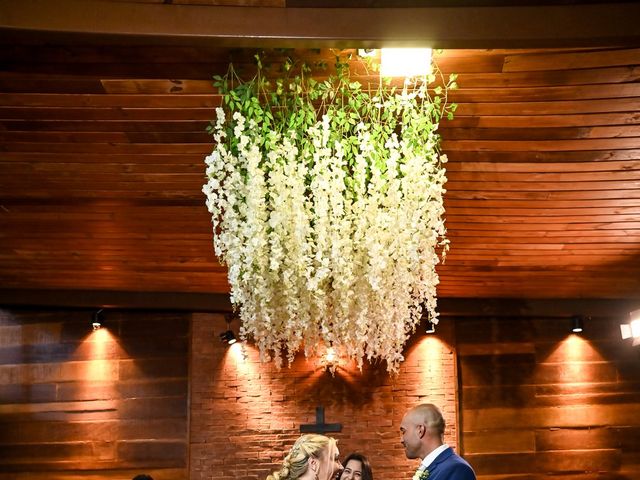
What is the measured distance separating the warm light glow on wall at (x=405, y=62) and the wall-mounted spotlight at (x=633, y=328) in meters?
5.27

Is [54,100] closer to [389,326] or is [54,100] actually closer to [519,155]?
[389,326]

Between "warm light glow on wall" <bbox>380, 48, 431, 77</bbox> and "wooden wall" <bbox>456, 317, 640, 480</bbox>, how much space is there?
5.22m

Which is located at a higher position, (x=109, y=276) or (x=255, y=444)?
(x=109, y=276)

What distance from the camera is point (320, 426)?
29.7ft

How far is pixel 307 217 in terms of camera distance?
4.85m

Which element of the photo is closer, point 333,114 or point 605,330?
point 333,114

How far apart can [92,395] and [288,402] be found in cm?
195

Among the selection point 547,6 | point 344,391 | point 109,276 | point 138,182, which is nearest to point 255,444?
point 344,391

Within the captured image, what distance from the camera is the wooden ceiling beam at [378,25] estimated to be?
413 centimetres

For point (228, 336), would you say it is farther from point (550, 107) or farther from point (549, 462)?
point (550, 107)

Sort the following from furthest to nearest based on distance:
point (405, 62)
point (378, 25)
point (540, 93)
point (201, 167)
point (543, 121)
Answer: point (201, 167)
point (543, 121)
point (540, 93)
point (405, 62)
point (378, 25)

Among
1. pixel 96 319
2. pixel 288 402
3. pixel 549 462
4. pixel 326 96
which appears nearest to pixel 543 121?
pixel 326 96

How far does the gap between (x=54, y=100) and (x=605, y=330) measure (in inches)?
259

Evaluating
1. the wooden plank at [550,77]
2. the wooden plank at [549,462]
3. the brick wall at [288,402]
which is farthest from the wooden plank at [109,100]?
the wooden plank at [549,462]
